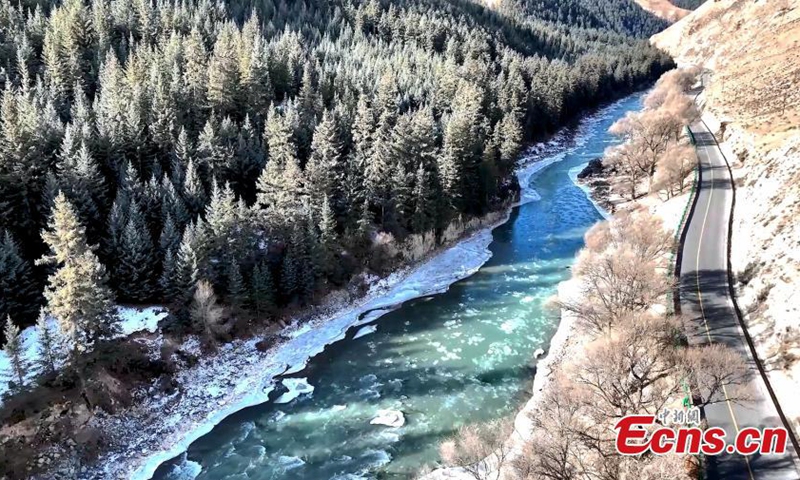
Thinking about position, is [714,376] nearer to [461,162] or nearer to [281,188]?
[281,188]

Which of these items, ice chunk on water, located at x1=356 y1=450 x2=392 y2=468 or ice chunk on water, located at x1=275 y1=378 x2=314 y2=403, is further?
ice chunk on water, located at x1=275 y1=378 x2=314 y2=403

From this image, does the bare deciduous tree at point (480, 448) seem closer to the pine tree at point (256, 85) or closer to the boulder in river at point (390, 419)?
the boulder in river at point (390, 419)

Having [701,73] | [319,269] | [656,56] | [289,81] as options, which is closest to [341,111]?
[289,81]

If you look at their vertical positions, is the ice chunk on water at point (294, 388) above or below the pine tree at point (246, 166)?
below

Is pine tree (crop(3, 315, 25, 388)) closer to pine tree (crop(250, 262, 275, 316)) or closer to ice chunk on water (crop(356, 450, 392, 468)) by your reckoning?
pine tree (crop(250, 262, 275, 316))

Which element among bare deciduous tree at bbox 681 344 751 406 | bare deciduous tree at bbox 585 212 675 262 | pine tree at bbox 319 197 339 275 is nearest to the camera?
bare deciduous tree at bbox 681 344 751 406

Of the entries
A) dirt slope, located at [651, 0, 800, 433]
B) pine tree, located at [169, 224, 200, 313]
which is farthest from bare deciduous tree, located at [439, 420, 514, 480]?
pine tree, located at [169, 224, 200, 313]

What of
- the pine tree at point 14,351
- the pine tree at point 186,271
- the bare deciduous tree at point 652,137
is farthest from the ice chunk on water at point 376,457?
the bare deciduous tree at point 652,137
